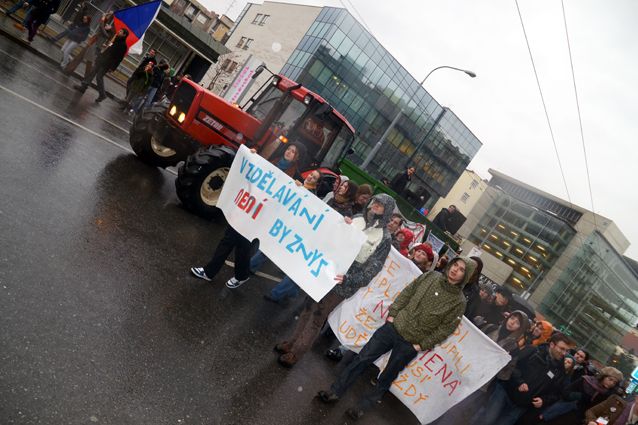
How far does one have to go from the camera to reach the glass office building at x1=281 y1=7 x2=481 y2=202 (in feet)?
141

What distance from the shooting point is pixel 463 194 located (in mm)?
71688

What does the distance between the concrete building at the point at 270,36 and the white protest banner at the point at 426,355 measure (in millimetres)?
40884

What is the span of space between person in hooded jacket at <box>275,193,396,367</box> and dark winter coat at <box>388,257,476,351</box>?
1.76 feet

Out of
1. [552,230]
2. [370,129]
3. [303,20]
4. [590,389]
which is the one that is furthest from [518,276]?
[590,389]

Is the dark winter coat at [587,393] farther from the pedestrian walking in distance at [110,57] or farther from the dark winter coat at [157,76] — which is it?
the dark winter coat at [157,76]

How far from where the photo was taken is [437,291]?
12.5 ft

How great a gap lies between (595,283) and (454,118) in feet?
143

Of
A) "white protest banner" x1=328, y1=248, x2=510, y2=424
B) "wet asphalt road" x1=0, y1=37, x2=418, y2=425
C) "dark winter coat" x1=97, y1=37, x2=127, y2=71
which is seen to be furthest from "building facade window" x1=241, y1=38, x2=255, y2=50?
"white protest banner" x1=328, y1=248, x2=510, y2=424

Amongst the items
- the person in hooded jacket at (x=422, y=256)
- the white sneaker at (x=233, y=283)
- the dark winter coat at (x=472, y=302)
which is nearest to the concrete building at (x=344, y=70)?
the dark winter coat at (x=472, y=302)

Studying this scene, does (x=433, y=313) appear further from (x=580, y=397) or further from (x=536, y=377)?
(x=580, y=397)

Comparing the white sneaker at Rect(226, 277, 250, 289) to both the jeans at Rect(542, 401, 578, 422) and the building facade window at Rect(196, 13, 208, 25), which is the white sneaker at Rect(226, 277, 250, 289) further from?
the building facade window at Rect(196, 13, 208, 25)

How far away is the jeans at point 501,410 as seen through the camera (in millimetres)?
4945

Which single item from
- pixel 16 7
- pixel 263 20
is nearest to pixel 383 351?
pixel 16 7

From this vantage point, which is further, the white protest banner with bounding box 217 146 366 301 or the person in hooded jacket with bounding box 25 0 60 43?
the person in hooded jacket with bounding box 25 0 60 43
